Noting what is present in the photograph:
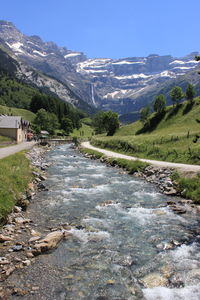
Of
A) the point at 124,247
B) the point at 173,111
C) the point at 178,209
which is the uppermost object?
the point at 173,111

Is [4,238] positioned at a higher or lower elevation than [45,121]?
lower

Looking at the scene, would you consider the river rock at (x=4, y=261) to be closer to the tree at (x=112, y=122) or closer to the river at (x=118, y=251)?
the river at (x=118, y=251)

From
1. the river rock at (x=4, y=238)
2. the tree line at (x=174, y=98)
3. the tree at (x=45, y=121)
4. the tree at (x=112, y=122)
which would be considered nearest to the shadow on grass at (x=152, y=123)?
the tree line at (x=174, y=98)

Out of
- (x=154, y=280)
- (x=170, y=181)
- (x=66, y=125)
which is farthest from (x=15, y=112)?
(x=154, y=280)

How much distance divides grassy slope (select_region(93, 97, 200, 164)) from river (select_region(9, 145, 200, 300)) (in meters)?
5.91

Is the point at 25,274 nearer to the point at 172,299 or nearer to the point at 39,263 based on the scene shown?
the point at 39,263

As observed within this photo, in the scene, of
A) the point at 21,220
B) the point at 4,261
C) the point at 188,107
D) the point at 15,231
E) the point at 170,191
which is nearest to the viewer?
the point at 4,261

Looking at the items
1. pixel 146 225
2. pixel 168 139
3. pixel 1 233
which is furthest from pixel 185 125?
pixel 1 233

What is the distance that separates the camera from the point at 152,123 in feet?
382

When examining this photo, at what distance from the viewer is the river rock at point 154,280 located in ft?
33.7

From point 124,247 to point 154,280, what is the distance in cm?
313

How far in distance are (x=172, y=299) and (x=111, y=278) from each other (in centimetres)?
263

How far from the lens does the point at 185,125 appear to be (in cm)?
9512

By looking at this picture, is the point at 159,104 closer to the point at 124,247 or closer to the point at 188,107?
the point at 188,107
